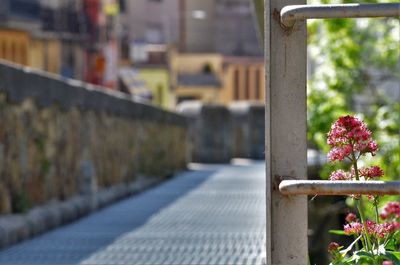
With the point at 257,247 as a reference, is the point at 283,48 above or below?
above

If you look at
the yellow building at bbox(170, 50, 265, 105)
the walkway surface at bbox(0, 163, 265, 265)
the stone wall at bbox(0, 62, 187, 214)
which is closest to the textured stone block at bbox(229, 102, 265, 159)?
the stone wall at bbox(0, 62, 187, 214)

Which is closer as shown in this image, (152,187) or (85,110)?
(85,110)

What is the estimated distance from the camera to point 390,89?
26.3 meters

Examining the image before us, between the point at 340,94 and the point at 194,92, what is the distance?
197 ft

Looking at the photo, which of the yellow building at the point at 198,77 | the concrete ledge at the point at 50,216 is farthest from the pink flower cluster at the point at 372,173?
the yellow building at the point at 198,77

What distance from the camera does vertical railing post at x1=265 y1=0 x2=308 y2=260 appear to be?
423 centimetres

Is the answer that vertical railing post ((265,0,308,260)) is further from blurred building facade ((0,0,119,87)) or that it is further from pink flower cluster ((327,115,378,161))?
blurred building facade ((0,0,119,87))

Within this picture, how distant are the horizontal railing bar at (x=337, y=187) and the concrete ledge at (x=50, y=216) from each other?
20.7 ft

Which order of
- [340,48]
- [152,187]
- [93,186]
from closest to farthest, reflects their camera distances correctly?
1. [93,186]
2. [340,48]
3. [152,187]

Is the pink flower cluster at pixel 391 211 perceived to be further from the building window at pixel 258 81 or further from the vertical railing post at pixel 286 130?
the building window at pixel 258 81

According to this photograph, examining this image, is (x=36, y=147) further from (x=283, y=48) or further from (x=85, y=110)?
(x=283, y=48)

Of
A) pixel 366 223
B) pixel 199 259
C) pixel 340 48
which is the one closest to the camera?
pixel 366 223

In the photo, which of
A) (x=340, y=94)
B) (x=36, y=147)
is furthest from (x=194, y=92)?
(x=36, y=147)

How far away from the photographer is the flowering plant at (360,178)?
4316mm
